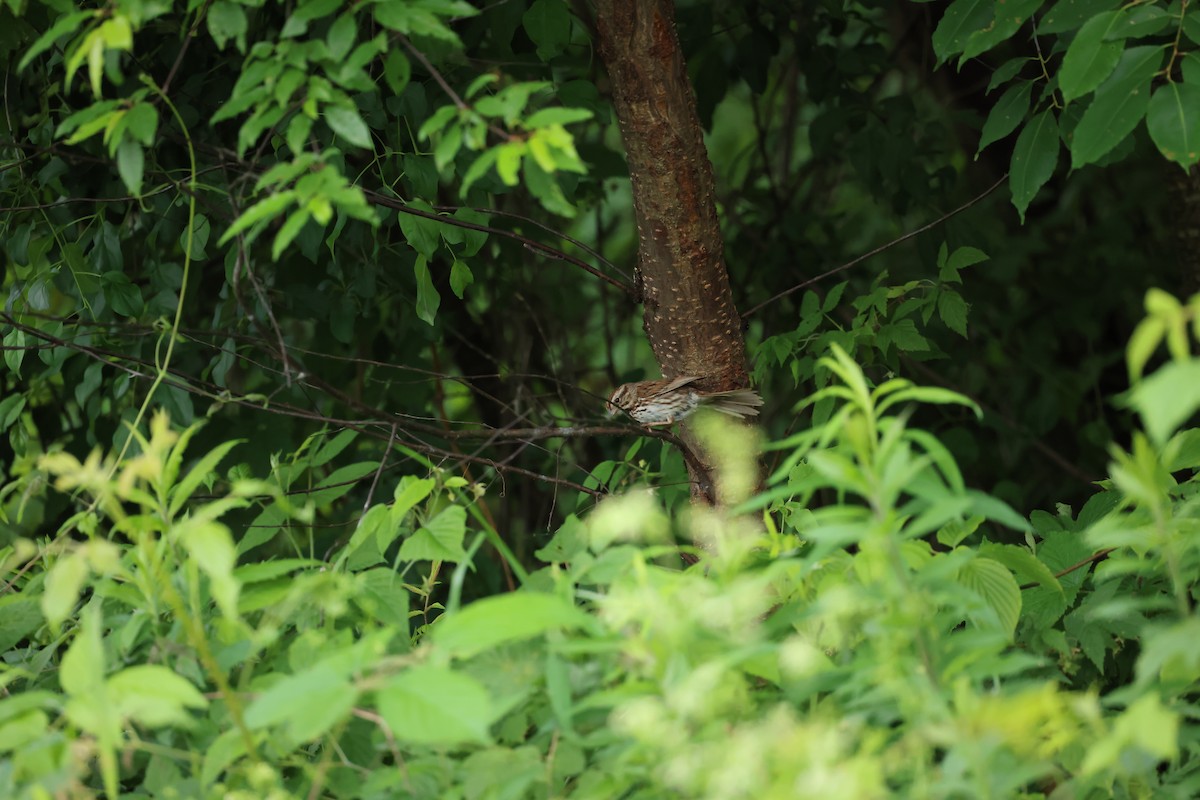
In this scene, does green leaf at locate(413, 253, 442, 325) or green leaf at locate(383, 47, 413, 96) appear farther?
green leaf at locate(413, 253, 442, 325)

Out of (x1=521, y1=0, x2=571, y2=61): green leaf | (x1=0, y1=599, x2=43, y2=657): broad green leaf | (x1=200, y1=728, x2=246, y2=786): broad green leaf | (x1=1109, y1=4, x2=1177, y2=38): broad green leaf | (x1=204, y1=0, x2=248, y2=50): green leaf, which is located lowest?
(x1=200, y1=728, x2=246, y2=786): broad green leaf

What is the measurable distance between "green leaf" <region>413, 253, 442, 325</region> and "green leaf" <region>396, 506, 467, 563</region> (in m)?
0.70

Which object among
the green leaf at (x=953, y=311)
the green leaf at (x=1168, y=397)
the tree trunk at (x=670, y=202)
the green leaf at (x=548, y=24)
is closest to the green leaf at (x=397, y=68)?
the tree trunk at (x=670, y=202)

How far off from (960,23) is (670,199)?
0.58 m

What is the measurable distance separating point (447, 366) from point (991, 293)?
230cm

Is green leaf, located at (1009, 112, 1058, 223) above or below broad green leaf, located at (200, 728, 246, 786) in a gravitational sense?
above

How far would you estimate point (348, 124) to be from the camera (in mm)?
1463

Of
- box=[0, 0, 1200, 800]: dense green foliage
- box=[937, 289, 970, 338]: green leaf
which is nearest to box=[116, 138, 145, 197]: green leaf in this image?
box=[0, 0, 1200, 800]: dense green foliage

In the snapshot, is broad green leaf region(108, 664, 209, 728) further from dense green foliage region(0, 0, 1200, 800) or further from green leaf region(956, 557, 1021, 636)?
green leaf region(956, 557, 1021, 636)

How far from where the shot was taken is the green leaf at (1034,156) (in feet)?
6.42

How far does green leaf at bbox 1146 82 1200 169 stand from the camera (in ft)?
5.46

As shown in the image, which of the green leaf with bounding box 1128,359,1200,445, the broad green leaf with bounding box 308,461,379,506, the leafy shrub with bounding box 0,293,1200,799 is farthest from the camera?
the broad green leaf with bounding box 308,461,379,506

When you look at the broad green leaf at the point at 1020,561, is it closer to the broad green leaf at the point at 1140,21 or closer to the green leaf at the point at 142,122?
the broad green leaf at the point at 1140,21

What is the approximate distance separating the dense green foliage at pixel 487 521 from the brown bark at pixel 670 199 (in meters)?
0.16
